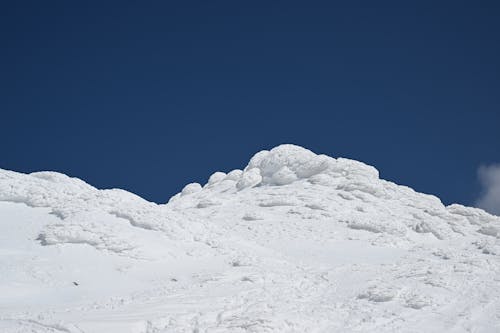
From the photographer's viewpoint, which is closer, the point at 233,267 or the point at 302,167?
the point at 233,267

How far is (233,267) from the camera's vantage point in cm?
3128

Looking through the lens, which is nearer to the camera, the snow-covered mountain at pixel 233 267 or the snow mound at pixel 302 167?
the snow-covered mountain at pixel 233 267

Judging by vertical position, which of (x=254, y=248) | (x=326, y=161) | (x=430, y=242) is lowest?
(x=254, y=248)

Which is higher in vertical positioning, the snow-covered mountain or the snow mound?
the snow mound

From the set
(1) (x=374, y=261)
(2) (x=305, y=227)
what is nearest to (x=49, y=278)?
(1) (x=374, y=261)

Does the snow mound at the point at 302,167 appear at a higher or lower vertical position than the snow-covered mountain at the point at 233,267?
higher

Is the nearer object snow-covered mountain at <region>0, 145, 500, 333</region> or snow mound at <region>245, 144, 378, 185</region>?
snow-covered mountain at <region>0, 145, 500, 333</region>

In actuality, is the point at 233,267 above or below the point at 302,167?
below

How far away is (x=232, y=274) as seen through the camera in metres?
29.5

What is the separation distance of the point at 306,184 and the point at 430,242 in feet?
62.3

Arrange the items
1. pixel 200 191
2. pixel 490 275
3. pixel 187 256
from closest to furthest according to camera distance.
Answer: pixel 490 275, pixel 187 256, pixel 200 191

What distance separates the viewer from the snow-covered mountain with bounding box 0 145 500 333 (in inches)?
862

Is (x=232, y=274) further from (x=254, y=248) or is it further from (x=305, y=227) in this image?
(x=305, y=227)

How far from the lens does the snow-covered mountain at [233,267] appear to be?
2189 centimetres
